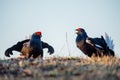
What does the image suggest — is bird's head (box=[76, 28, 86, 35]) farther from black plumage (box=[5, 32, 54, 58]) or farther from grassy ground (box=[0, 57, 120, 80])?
grassy ground (box=[0, 57, 120, 80])

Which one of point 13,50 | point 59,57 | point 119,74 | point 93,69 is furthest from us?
point 13,50

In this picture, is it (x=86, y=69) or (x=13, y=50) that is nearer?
(x=86, y=69)

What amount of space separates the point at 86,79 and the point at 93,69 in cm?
157

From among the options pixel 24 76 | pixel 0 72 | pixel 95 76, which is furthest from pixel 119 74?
pixel 0 72

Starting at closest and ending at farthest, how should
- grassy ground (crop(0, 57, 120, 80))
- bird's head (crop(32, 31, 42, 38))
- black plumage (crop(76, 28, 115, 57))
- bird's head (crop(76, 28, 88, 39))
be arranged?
grassy ground (crop(0, 57, 120, 80))
black plumage (crop(76, 28, 115, 57))
bird's head (crop(32, 31, 42, 38))
bird's head (crop(76, 28, 88, 39))

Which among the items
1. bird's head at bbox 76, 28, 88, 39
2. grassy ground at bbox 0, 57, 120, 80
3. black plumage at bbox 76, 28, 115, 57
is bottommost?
grassy ground at bbox 0, 57, 120, 80

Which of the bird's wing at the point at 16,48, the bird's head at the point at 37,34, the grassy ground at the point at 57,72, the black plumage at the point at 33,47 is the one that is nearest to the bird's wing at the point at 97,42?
the black plumage at the point at 33,47

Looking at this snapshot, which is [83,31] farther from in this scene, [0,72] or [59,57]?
[0,72]

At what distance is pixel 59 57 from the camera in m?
11.8

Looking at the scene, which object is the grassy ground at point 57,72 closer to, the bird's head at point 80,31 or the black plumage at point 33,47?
the black plumage at point 33,47

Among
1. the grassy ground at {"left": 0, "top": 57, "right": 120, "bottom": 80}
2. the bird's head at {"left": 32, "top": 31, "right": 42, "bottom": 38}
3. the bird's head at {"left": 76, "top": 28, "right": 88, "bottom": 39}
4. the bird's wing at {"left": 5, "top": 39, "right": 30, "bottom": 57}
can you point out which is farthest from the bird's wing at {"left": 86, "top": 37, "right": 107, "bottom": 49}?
the grassy ground at {"left": 0, "top": 57, "right": 120, "bottom": 80}

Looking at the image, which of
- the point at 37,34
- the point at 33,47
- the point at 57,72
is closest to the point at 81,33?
the point at 37,34

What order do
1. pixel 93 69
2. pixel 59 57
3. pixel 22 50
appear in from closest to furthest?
1. pixel 93 69
2. pixel 59 57
3. pixel 22 50

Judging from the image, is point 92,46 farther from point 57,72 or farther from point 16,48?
point 57,72
